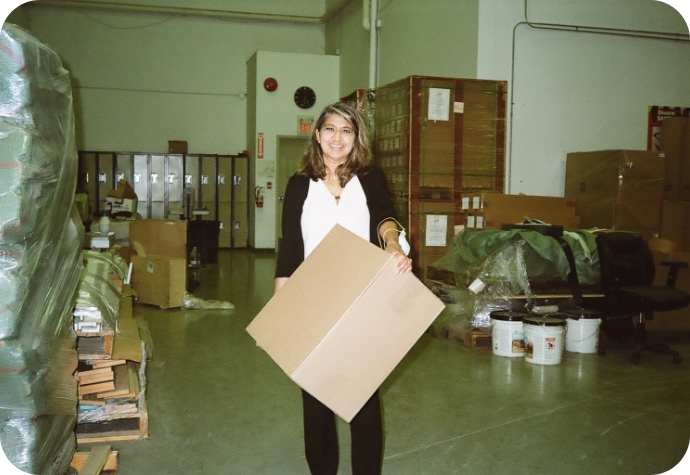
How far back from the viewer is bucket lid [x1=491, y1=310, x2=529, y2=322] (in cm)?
427

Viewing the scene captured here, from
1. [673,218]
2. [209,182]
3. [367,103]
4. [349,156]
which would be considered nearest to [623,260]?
[673,218]

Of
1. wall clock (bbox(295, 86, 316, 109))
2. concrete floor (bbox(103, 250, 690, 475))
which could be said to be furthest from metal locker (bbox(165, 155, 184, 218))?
concrete floor (bbox(103, 250, 690, 475))

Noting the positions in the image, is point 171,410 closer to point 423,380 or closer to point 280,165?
point 423,380

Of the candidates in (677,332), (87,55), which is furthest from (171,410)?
(87,55)

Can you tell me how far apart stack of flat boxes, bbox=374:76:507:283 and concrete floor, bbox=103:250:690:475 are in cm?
118

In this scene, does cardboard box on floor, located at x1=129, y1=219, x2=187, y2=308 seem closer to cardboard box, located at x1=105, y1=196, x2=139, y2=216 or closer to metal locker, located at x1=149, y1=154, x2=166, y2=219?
cardboard box, located at x1=105, y1=196, x2=139, y2=216

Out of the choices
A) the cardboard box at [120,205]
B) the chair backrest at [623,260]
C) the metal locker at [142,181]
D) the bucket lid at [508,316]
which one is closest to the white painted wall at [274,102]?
the metal locker at [142,181]

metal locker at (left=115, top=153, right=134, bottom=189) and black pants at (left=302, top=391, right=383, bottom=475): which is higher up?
metal locker at (left=115, top=153, right=134, bottom=189)

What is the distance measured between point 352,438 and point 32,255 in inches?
43.3

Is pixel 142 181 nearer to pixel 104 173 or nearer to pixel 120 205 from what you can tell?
pixel 104 173

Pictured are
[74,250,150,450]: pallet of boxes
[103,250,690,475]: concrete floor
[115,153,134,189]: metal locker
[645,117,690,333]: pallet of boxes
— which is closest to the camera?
[103,250,690,475]: concrete floor

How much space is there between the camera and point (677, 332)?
5.08 metres

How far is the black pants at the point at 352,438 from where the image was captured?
194 centimetres

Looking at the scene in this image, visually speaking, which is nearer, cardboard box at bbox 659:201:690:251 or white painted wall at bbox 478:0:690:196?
cardboard box at bbox 659:201:690:251
